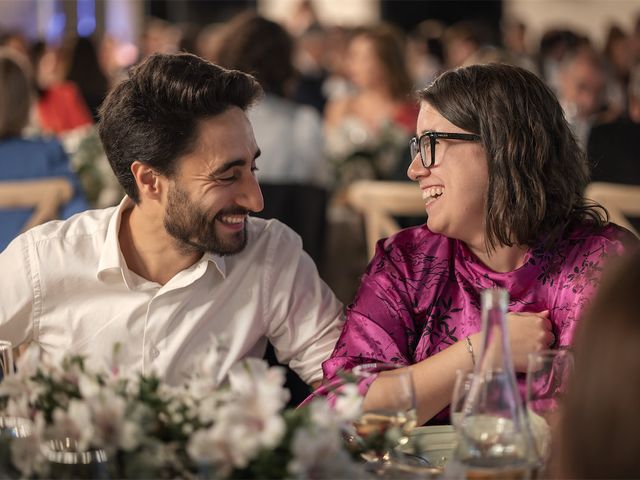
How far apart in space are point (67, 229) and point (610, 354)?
1.39 meters

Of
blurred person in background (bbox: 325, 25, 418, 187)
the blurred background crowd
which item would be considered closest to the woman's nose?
the blurred background crowd

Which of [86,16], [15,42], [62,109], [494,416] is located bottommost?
[62,109]

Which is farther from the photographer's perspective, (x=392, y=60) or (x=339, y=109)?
(x=339, y=109)

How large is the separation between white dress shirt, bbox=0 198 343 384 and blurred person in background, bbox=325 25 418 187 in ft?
9.35

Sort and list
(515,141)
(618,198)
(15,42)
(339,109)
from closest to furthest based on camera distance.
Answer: (515,141)
(618,198)
(339,109)
(15,42)

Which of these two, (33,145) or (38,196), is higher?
(33,145)

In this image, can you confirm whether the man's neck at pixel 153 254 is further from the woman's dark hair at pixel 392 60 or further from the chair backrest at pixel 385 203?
the woman's dark hair at pixel 392 60

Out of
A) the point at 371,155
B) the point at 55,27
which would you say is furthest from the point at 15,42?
the point at 55,27

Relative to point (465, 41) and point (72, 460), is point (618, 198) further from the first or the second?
point (465, 41)

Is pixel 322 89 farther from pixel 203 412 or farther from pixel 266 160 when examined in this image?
pixel 203 412

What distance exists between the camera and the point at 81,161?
4.36m

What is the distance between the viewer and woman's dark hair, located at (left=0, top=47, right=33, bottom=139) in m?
4.00

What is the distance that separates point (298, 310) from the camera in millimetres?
2156

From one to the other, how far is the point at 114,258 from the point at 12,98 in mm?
→ 2229
